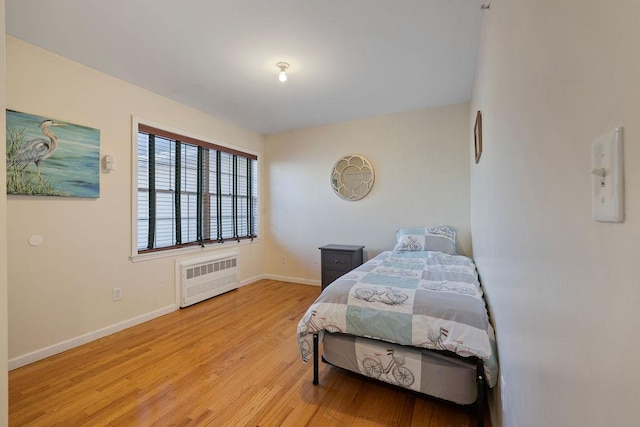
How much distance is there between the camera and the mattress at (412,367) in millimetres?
1532

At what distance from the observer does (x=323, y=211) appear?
14.1 feet

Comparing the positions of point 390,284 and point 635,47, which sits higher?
point 635,47

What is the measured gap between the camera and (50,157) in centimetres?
228

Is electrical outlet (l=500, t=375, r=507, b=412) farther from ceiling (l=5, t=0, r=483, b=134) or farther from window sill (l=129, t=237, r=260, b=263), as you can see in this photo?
window sill (l=129, t=237, r=260, b=263)

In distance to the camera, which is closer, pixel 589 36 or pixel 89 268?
pixel 589 36

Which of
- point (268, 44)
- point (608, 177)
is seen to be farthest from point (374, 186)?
point (608, 177)

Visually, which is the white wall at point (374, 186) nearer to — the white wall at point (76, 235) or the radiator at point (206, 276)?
the radiator at point (206, 276)

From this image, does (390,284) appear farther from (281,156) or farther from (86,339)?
(281,156)

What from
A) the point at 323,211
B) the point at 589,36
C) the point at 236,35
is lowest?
the point at 323,211

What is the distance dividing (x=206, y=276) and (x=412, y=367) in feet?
9.40

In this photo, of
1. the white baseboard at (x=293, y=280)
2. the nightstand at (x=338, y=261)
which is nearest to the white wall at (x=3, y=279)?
the nightstand at (x=338, y=261)

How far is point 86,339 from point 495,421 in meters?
3.27

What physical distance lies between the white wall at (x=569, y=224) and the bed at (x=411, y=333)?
40 cm

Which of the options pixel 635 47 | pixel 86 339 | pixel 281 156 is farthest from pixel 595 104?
pixel 281 156
